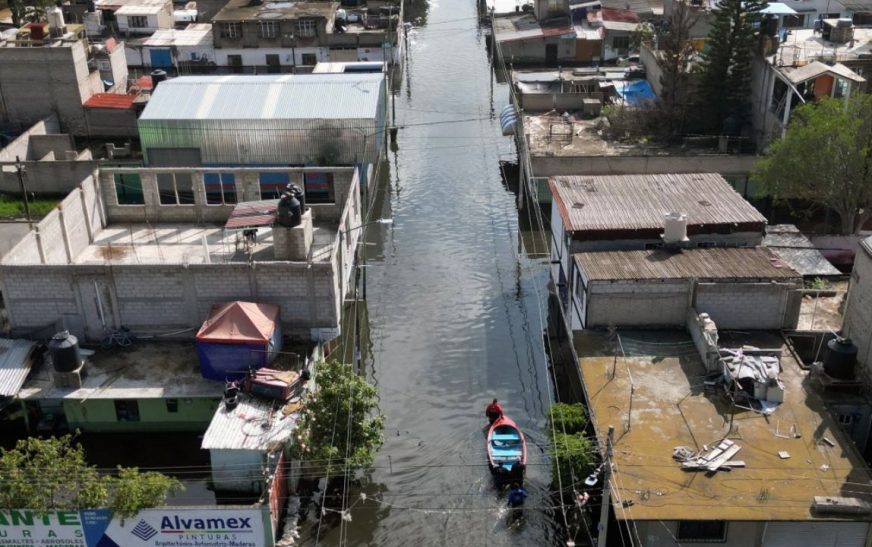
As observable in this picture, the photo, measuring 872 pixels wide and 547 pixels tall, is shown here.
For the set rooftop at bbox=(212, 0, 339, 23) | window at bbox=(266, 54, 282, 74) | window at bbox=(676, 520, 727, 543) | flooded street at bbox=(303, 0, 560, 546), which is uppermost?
rooftop at bbox=(212, 0, 339, 23)

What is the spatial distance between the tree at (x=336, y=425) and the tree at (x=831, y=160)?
28919 mm

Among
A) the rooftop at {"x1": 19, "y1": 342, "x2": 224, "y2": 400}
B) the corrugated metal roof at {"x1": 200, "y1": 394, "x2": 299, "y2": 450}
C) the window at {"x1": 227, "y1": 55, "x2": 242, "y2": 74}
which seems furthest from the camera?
the window at {"x1": 227, "y1": 55, "x2": 242, "y2": 74}

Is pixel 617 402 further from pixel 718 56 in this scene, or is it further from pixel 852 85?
pixel 718 56

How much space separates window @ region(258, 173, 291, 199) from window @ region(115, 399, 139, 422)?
67.5ft

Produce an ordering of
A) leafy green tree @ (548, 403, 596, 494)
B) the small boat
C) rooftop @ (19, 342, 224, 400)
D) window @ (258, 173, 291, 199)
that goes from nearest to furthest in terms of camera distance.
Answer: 1. leafy green tree @ (548, 403, 596, 494)
2. the small boat
3. rooftop @ (19, 342, 224, 400)
4. window @ (258, 173, 291, 199)

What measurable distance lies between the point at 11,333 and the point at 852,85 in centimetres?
4981

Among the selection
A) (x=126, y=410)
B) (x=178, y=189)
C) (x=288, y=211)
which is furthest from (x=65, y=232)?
(x=178, y=189)

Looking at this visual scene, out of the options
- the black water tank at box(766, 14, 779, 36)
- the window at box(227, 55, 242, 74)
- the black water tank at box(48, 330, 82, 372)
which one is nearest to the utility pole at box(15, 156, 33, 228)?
the black water tank at box(48, 330, 82, 372)

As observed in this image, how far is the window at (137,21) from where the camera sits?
90.6 metres

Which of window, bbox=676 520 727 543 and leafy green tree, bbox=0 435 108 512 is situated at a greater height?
leafy green tree, bbox=0 435 108 512

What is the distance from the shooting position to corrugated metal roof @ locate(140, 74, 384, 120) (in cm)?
6050

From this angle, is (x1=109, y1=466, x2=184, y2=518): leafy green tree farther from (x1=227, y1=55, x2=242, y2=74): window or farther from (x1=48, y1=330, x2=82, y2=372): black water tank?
(x1=227, y1=55, x2=242, y2=74): window

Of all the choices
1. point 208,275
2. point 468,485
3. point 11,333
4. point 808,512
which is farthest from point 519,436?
point 11,333

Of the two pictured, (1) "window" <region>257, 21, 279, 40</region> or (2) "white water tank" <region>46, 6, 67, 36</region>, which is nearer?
(2) "white water tank" <region>46, 6, 67, 36</region>
